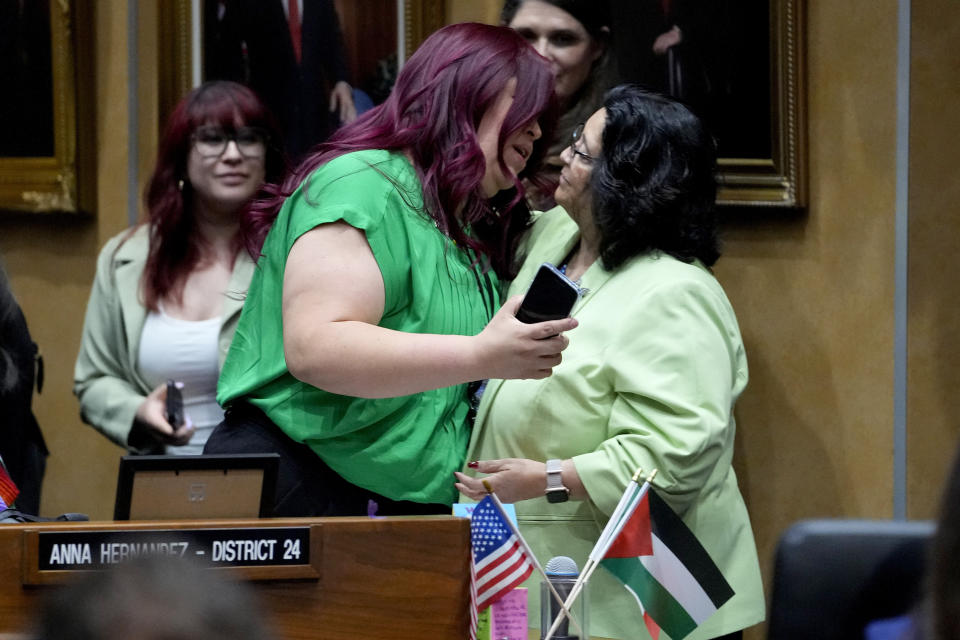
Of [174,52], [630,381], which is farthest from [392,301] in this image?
[174,52]

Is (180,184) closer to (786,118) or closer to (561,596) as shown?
(786,118)

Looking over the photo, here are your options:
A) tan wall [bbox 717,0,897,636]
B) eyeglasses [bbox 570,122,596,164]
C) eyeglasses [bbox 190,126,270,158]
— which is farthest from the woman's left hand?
eyeglasses [bbox 190,126,270,158]

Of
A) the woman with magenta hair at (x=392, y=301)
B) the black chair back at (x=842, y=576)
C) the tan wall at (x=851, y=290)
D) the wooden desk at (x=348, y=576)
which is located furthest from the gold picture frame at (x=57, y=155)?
the black chair back at (x=842, y=576)

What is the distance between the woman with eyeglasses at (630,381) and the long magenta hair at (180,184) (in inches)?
46.3

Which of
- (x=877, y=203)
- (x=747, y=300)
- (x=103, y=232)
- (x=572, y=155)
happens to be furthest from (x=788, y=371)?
(x=103, y=232)

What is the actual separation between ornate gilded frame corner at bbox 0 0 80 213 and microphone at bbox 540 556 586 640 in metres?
2.60

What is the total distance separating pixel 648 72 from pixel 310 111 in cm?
108

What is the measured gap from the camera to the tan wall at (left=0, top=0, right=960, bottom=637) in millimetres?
3701

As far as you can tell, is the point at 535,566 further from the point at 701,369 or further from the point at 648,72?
the point at 648,72

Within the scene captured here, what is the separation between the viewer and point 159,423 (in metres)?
3.54

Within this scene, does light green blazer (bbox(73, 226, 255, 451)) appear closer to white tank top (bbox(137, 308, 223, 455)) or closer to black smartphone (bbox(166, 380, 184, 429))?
white tank top (bbox(137, 308, 223, 455))

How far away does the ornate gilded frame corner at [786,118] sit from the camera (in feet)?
12.2

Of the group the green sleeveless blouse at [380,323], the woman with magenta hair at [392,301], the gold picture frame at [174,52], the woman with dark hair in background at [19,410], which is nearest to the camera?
the woman with magenta hair at [392,301]

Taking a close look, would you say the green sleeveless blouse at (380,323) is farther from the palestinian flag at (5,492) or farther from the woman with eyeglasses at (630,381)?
the palestinian flag at (5,492)
